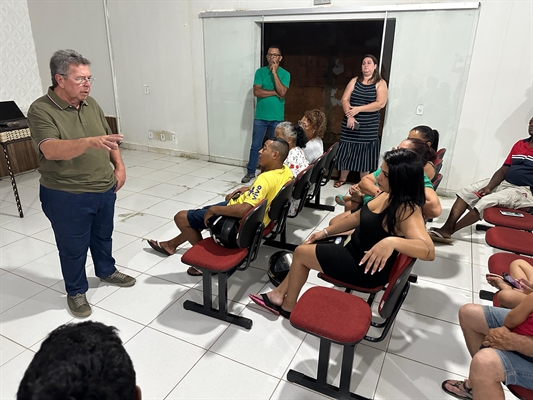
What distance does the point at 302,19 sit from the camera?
4793 millimetres

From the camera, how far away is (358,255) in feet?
6.56

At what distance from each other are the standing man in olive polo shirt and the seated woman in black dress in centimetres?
128

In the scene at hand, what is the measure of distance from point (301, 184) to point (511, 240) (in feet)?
4.93

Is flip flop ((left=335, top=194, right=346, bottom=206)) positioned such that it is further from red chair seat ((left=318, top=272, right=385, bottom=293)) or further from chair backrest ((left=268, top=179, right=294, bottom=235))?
red chair seat ((left=318, top=272, right=385, bottom=293))

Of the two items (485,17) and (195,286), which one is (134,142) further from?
(485,17)

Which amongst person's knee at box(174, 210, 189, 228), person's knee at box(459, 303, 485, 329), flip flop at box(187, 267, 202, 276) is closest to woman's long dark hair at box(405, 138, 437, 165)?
person's knee at box(459, 303, 485, 329)

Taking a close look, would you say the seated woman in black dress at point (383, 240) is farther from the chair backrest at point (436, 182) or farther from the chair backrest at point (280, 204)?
the chair backrest at point (436, 182)

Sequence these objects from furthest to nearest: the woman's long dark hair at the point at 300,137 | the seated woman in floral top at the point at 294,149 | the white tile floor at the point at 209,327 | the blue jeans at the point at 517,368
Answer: the woman's long dark hair at the point at 300,137 → the seated woman in floral top at the point at 294,149 → the white tile floor at the point at 209,327 → the blue jeans at the point at 517,368

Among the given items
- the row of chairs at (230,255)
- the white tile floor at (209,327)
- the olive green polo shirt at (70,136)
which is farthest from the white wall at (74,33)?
the row of chairs at (230,255)

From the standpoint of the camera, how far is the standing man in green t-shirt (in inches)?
193

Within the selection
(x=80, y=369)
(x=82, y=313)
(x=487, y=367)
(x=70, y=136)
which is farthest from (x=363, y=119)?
(x=80, y=369)

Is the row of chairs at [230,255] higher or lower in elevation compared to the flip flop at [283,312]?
higher

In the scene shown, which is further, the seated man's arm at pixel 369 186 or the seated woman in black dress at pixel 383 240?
the seated man's arm at pixel 369 186

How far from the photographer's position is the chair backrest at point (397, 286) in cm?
163
